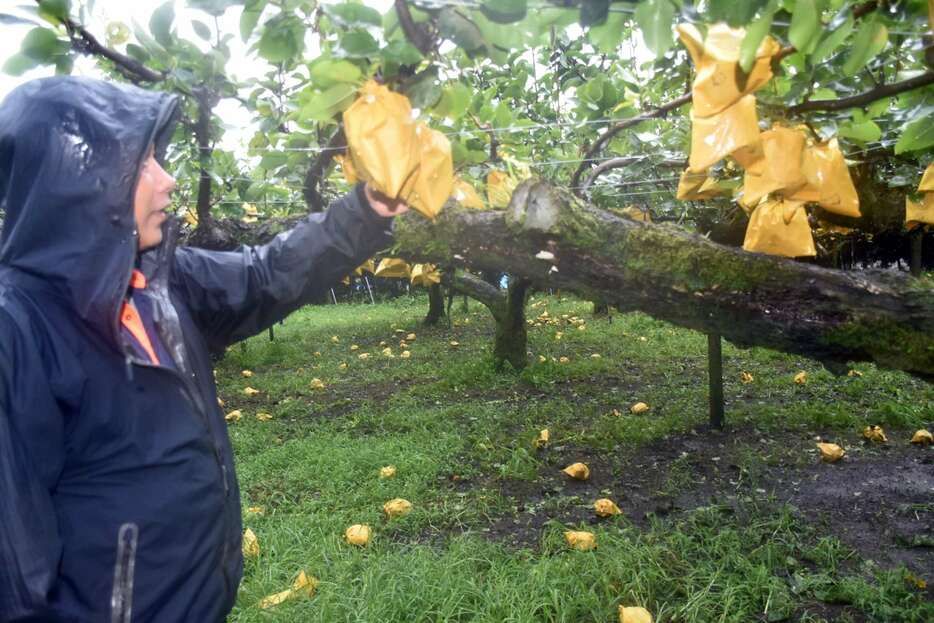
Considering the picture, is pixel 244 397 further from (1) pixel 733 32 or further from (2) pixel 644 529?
(1) pixel 733 32

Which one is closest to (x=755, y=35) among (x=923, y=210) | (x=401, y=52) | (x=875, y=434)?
(x=401, y=52)

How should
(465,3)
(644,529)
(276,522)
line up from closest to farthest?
(465,3) → (644,529) → (276,522)

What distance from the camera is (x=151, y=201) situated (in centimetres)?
121

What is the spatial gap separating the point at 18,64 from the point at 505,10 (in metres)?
0.92

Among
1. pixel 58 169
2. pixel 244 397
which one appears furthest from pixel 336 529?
pixel 244 397

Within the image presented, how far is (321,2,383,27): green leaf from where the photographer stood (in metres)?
1.04

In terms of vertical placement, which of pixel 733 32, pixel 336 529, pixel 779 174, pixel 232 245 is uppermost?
pixel 733 32

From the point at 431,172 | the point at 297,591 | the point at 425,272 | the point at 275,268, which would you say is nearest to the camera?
the point at 431,172

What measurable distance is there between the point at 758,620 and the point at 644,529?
702 millimetres

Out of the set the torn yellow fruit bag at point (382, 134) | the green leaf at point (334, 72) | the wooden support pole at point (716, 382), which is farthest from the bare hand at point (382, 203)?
the wooden support pole at point (716, 382)

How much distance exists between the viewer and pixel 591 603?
2.09 m

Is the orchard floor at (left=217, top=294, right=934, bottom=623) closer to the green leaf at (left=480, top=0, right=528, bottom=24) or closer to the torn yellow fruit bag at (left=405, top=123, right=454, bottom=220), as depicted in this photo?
the torn yellow fruit bag at (left=405, top=123, right=454, bottom=220)

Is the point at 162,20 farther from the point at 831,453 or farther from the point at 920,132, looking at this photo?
the point at 831,453

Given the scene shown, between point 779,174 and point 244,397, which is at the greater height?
point 779,174
